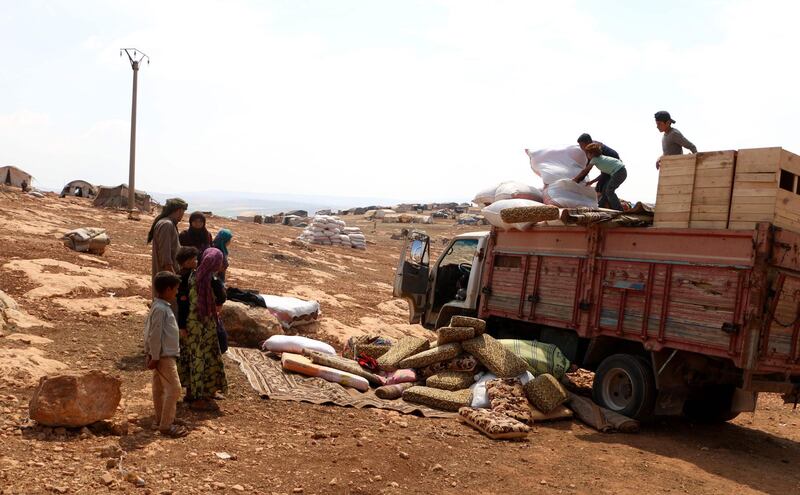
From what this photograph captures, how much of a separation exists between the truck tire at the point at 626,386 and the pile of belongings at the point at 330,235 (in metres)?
21.9

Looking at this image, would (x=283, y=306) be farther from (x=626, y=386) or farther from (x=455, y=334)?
(x=626, y=386)

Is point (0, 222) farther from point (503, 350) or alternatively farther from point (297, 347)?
point (503, 350)

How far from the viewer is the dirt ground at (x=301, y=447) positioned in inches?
187

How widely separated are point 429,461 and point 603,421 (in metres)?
2.41

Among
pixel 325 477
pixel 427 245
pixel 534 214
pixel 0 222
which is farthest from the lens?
pixel 0 222

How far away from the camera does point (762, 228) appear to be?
6.26 meters

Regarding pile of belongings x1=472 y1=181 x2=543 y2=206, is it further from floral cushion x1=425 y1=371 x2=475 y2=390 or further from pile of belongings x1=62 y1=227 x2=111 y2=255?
pile of belongings x1=62 y1=227 x2=111 y2=255

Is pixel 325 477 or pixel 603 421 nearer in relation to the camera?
pixel 325 477

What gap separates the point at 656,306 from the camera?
23.4 feet

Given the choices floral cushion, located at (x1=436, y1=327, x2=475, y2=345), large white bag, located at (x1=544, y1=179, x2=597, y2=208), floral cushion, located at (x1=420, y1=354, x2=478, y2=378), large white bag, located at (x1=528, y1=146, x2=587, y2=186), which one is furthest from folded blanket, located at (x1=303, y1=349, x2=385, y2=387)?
large white bag, located at (x1=528, y1=146, x2=587, y2=186)

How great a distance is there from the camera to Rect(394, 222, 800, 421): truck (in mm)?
6383

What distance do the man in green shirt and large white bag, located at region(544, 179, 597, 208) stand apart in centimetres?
14

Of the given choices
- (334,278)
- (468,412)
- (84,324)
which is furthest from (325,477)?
(334,278)

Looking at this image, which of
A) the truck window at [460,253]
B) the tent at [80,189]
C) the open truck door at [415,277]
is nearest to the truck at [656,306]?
the truck window at [460,253]
